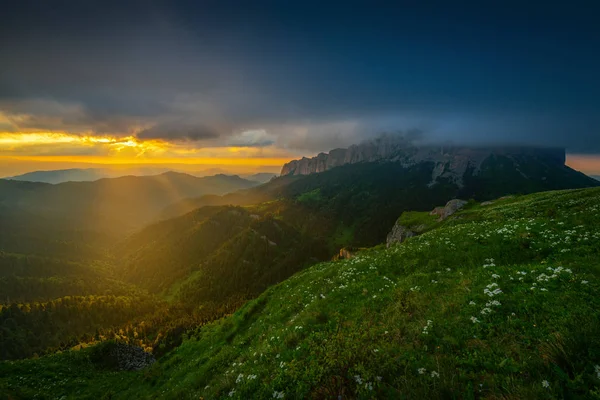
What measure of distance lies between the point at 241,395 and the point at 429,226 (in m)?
63.4

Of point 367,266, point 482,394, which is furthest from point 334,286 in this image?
point 482,394

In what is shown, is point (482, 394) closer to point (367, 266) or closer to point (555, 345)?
point (555, 345)

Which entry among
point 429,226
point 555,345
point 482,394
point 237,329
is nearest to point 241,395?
point 482,394

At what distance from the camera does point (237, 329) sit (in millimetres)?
28578

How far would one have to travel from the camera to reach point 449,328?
1080 cm

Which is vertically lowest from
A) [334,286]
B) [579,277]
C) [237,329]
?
[237,329]

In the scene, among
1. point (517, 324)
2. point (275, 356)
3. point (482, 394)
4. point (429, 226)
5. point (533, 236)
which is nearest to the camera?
point (482, 394)

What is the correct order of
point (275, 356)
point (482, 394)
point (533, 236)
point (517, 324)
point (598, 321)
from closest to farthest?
point (482, 394)
point (598, 321)
point (517, 324)
point (275, 356)
point (533, 236)

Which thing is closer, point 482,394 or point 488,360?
point 482,394

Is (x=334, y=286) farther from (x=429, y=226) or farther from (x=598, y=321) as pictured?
(x=429, y=226)

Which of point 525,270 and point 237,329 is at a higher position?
point 525,270

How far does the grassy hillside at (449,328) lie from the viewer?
7.19 m

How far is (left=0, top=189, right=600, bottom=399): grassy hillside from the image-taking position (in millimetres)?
7191

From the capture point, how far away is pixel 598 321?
816 cm
